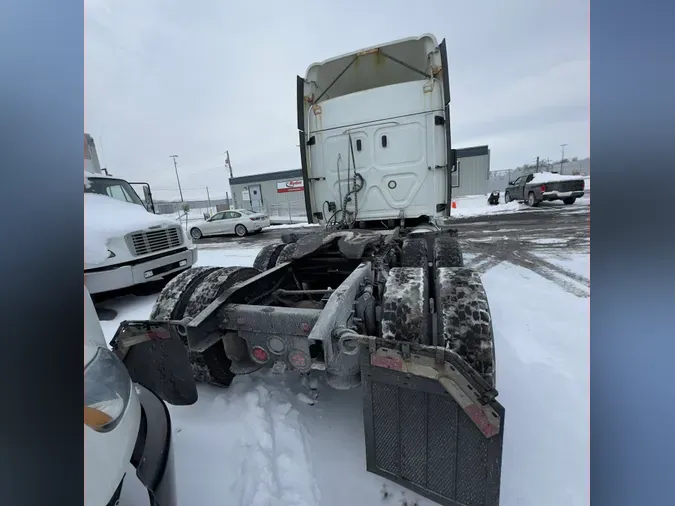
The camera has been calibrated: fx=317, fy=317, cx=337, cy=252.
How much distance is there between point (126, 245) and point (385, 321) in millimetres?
4784

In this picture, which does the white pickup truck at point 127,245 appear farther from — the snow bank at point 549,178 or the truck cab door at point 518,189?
the truck cab door at point 518,189

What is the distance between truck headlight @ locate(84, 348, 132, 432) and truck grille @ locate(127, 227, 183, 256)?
464 cm

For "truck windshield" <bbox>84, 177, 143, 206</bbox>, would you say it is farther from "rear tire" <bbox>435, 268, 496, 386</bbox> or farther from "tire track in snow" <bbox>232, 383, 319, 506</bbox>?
"rear tire" <bbox>435, 268, 496, 386</bbox>

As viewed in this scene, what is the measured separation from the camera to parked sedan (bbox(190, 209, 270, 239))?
16.5 m

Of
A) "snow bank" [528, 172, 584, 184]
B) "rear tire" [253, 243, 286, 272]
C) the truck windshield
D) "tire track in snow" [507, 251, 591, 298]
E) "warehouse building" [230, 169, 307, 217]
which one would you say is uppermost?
"warehouse building" [230, 169, 307, 217]

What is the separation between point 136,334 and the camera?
2182 millimetres

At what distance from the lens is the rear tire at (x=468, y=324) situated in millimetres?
1874

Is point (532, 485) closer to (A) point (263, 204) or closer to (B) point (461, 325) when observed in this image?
(B) point (461, 325)

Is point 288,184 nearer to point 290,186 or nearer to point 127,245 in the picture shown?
point 290,186

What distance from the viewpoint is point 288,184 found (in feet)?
95.3

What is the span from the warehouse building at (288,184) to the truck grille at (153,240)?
2178cm

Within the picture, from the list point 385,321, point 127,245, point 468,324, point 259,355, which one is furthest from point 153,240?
point 468,324

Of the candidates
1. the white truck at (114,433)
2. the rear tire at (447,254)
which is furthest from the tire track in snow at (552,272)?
the white truck at (114,433)

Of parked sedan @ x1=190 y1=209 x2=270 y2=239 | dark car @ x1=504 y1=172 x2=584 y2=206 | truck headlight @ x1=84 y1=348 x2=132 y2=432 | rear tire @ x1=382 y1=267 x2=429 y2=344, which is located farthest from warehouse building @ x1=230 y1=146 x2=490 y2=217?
truck headlight @ x1=84 y1=348 x2=132 y2=432
